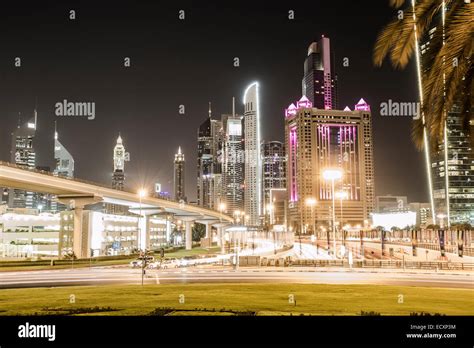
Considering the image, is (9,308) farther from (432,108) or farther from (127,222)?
(127,222)

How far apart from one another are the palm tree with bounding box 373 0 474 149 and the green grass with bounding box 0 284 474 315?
841cm

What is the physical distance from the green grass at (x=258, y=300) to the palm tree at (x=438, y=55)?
27.6 feet

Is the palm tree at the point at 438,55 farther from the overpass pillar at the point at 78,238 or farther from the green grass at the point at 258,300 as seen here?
the overpass pillar at the point at 78,238

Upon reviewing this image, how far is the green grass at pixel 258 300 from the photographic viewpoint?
62.1ft

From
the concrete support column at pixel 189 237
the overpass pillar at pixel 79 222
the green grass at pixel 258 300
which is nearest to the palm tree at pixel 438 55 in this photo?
the green grass at pixel 258 300

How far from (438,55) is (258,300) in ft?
47.0

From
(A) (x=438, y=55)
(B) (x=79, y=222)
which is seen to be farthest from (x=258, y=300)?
(B) (x=79, y=222)

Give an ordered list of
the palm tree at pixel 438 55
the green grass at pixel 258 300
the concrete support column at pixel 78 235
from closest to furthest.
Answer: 1. the palm tree at pixel 438 55
2. the green grass at pixel 258 300
3. the concrete support column at pixel 78 235

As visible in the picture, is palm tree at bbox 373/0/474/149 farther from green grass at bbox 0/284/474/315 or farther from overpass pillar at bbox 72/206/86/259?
overpass pillar at bbox 72/206/86/259

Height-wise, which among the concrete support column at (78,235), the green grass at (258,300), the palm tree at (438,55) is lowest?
the green grass at (258,300)

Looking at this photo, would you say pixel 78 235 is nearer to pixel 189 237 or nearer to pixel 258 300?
pixel 189 237

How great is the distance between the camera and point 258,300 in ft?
72.2

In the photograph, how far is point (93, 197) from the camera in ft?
256
